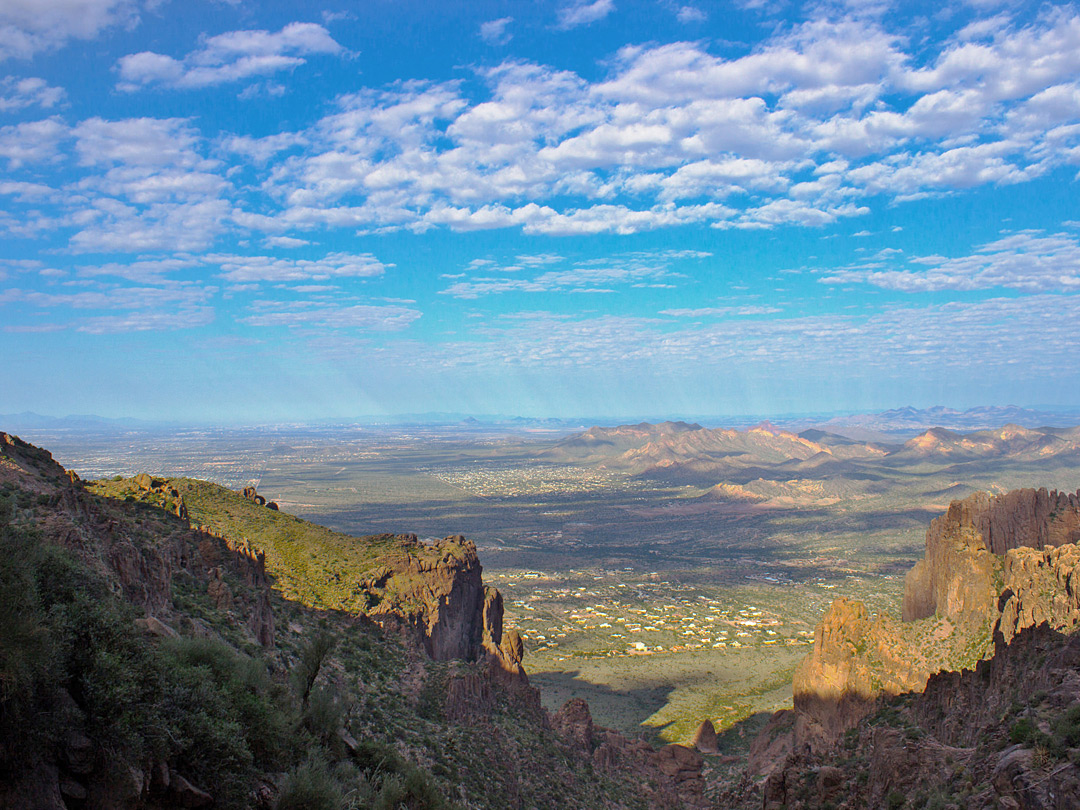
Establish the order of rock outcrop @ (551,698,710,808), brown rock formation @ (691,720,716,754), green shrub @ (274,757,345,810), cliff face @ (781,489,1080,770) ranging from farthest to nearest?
brown rock formation @ (691,720,716,754) → rock outcrop @ (551,698,710,808) → cliff face @ (781,489,1080,770) → green shrub @ (274,757,345,810)

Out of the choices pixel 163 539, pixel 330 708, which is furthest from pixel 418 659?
pixel 330 708

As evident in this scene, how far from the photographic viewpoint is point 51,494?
2556 centimetres

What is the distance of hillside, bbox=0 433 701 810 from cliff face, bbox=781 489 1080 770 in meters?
10.1

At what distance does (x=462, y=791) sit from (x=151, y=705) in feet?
58.7

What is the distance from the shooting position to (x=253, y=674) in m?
17.5

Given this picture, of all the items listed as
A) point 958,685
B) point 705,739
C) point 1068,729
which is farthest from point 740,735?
point 1068,729

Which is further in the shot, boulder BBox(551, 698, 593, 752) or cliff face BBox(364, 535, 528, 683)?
cliff face BBox(364, 535, 528, 683)

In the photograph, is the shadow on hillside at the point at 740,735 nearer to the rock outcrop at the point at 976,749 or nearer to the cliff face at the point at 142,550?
the rock outcrop at the point at 976,749

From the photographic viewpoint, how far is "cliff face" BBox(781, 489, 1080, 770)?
37.3 metres

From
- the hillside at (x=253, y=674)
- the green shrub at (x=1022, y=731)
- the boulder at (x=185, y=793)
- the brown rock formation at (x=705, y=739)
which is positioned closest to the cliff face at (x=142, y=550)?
the hillside at (x=253, y=674)

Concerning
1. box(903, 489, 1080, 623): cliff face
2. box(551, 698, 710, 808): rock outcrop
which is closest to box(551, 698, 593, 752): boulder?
box(551, 698, 710, 808): rock outcrop

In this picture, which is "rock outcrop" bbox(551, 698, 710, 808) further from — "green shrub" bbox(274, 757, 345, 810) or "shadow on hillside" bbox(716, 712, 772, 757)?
"green shrub" bbox(274, 757, 345, 810)

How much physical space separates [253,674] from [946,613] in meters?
41.6

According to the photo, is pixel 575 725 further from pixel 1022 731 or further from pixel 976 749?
pixel 1022 731
